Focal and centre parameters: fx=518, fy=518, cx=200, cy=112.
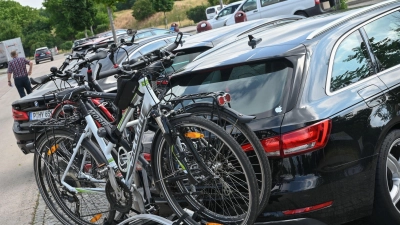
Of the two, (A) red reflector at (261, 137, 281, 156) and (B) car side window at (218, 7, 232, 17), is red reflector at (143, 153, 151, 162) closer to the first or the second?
(A) red reflector at (261, 137, 281, 156)

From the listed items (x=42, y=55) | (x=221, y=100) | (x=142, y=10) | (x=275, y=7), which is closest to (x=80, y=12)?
(x=42, y=55)

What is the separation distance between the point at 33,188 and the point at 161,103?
4.45m

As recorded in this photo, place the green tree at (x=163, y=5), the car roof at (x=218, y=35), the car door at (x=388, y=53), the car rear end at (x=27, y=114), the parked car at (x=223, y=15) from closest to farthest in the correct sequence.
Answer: the car door at (x=388, y=53) < the car roof at (x=218, y=35) < the car rear end at (x=27, y=114) < the parked car at (x=223, y=15) < the green tree at (x=163, y=5)

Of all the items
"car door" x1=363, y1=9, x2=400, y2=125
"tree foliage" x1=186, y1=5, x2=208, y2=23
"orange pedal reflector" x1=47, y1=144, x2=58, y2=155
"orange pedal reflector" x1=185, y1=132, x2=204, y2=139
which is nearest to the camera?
"orange pedal reflector" x1=185, y1=132, x2=204, y2=139

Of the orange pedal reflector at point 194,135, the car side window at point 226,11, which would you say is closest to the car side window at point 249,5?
the car side window at point 226,11

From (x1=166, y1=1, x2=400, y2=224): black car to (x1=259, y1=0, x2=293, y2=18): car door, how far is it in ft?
60.4

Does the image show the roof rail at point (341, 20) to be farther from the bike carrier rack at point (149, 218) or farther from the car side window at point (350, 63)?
the bike carrier rack at point (149, 218)

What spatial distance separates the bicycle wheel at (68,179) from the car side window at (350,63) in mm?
2107

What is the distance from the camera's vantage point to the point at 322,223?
3285mm

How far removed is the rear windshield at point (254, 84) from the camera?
3.49 m

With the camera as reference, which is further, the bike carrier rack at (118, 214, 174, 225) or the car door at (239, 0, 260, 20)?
the car door at (239, 0, 260, 20)

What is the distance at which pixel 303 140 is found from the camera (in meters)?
3.23

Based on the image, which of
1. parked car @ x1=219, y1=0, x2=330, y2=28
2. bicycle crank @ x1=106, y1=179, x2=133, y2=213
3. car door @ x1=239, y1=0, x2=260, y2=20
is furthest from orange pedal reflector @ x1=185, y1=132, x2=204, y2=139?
car door @ x1=239, y1=0, x2=260, y2=20

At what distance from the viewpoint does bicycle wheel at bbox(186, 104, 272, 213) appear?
3178 millimetres
